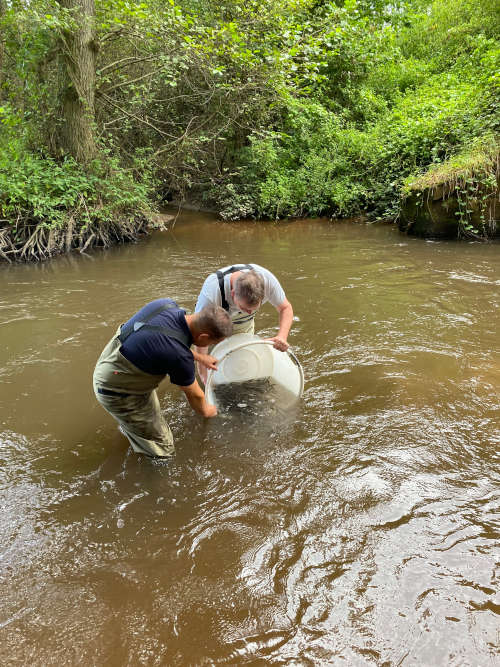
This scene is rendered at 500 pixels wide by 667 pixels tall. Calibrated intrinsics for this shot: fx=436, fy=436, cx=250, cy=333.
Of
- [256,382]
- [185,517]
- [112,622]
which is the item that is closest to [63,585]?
[112,622]

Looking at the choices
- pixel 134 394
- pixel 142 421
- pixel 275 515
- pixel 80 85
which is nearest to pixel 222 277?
pixel 134 394

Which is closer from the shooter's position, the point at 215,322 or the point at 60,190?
the point at 215,322

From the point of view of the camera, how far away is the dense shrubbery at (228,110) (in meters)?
8.27

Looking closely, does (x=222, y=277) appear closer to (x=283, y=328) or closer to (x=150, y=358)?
(x=283, y=328)

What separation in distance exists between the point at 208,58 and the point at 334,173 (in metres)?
4.74

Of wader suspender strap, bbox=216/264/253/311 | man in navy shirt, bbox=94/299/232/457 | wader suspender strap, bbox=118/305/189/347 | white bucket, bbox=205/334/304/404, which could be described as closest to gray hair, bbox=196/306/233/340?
man in navy shirt, bbox=94/299/232/457

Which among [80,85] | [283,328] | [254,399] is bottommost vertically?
[254,399]

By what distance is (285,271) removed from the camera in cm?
731

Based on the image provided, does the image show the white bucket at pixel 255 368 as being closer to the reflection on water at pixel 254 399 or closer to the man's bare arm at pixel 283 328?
the reflection on water at pixel 254 399

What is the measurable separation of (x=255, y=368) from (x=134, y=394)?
1161 millimetres

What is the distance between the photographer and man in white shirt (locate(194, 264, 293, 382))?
2734 millimetres

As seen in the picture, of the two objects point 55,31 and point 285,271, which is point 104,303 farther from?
point 55,31

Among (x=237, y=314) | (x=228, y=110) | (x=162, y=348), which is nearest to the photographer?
(x=162, y=348)

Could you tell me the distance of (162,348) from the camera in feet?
7.73
